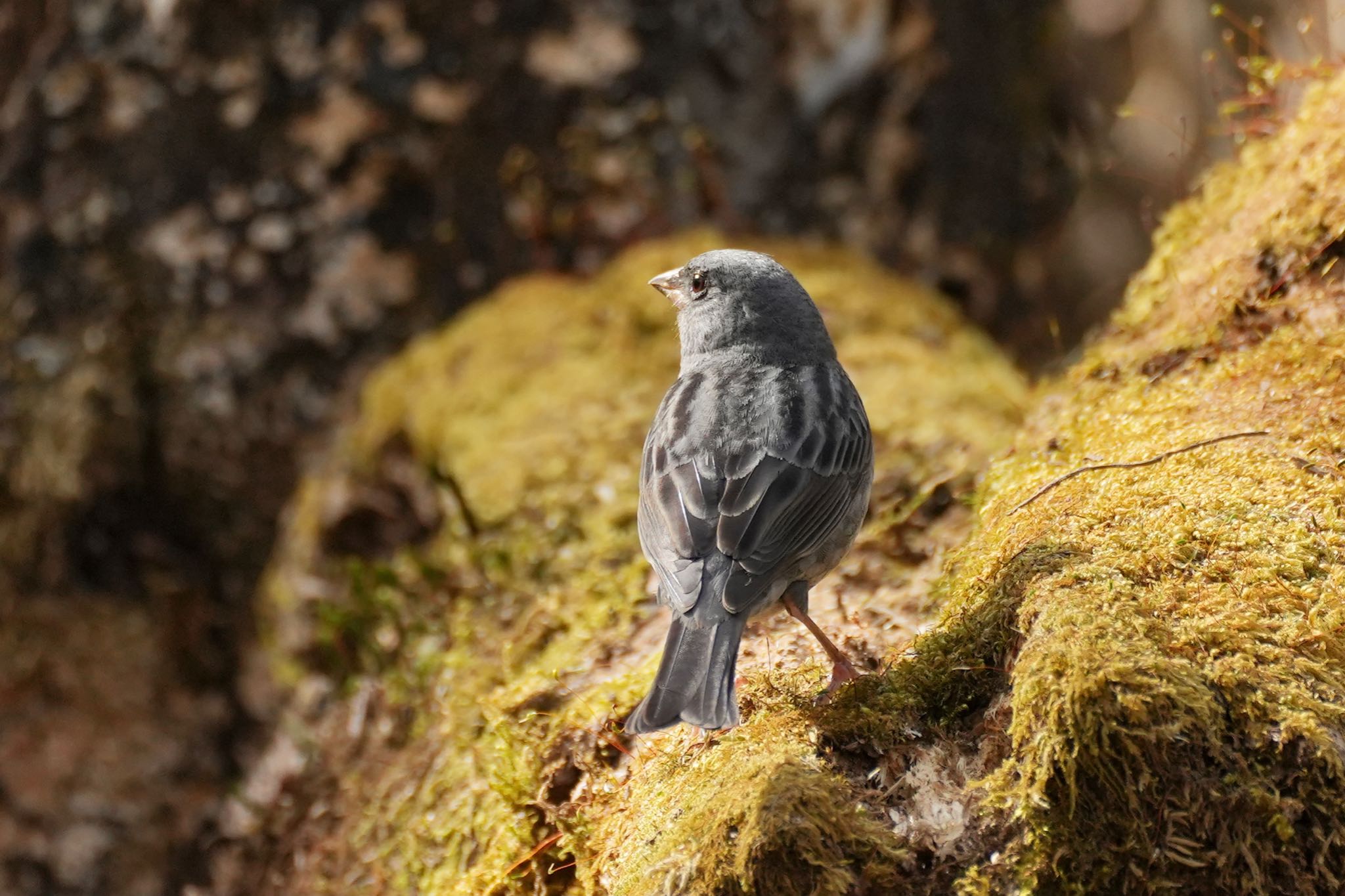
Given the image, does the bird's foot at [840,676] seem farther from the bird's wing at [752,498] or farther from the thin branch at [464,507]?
the thin branch at [464,507]

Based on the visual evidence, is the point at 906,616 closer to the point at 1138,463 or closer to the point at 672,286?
the point at 1138,463

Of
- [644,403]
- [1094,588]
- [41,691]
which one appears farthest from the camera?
[41,691]

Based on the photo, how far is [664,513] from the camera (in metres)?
3.83

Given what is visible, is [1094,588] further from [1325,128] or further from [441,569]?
[441,569]

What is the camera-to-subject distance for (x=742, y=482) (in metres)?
3.80

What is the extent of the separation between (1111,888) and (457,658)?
10.2ft

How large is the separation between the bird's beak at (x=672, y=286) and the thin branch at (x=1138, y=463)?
6.00 ft

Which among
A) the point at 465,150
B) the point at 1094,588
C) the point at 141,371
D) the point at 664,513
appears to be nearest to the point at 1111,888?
the point at 1094,588

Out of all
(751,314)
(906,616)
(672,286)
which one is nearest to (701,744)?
(906,616)

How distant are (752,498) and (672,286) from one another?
1651 millimetres

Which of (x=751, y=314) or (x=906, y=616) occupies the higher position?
(x=751, y=314)

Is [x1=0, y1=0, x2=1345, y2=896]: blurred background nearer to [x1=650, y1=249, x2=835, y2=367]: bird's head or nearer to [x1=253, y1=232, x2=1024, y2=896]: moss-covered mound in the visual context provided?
[x1=253, y1=232, x2=1024, y2=896]: moss-covered mound

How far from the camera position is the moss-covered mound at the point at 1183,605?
276cm

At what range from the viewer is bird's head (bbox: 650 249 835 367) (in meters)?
4.71
